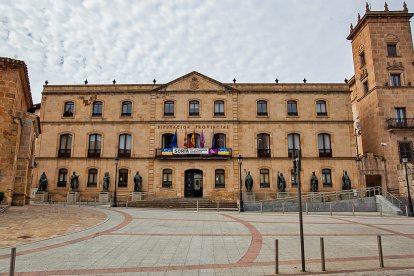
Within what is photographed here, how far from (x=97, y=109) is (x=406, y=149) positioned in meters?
31.8

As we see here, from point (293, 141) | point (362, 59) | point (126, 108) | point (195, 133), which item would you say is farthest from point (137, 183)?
point (362, 59)

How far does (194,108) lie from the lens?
110ft

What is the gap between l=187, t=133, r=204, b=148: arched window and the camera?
32.2 metres

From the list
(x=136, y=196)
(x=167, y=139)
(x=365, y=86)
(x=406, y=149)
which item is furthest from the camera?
(x=365, y=86)

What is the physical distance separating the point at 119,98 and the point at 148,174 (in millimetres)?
8940

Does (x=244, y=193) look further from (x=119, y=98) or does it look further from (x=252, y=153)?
(x=119, y=98)

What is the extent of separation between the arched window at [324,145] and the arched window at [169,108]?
52.3 feet

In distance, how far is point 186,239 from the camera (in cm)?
1108

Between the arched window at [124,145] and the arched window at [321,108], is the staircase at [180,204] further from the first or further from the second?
the arched window at [321,108]

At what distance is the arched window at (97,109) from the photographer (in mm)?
33625

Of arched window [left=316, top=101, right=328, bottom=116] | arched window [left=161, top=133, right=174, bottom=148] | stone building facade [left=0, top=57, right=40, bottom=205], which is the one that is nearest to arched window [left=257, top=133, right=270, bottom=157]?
arched window [left=316, top=101, right=328, bottom=116]

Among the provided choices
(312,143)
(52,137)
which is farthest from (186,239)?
(52,137)

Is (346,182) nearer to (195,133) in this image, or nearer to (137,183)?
(195,133)

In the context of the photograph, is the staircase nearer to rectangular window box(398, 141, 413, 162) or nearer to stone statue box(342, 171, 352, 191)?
stone statue box(342, 171, 352, 191)
